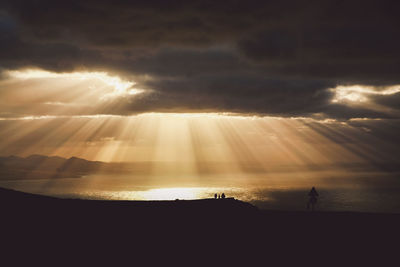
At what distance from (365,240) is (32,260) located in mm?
19033

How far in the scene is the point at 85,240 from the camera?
18688mm

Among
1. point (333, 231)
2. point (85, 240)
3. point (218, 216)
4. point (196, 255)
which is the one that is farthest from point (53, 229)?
point (333, 231)

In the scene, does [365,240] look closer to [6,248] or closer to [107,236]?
[107,236]

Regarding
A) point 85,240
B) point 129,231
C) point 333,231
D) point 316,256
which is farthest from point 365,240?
point 85,240

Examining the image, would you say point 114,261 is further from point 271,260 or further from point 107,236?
point 271,260

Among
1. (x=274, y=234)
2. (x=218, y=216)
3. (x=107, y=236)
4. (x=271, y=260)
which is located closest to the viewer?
(x=271, y=260)

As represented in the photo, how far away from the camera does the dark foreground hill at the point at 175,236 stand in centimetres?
1745

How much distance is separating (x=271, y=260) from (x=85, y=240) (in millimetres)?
9766

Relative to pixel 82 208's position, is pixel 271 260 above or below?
below

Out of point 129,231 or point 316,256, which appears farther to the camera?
point 129,231

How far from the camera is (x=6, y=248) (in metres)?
17.5

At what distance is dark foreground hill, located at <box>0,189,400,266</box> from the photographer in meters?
17.5

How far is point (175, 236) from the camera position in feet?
65.6

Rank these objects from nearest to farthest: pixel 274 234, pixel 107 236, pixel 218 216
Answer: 1. pixel 107 236
2. pixel 274 234
3. pixel 218 216
